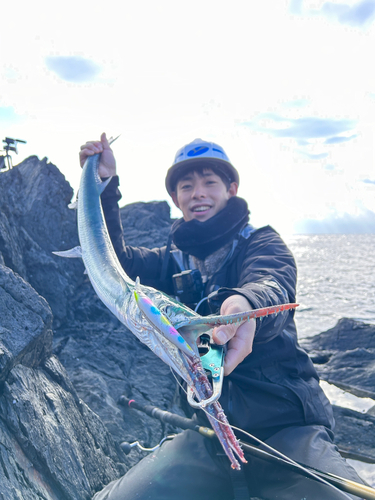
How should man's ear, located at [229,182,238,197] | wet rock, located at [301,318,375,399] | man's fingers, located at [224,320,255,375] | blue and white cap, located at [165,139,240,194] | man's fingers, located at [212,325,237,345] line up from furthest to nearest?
1. wet rock, located at [301,318,375,399]
2. man's ear, located at [229,182,238,197]
3. blue and white cap, located at [165,139,240,194]
4. man's fingers, located at [224,320,255,375]
5. man's fingers, located at [212,325,237,345]

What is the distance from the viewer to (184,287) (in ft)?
10.8

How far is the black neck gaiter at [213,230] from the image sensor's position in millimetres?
3422

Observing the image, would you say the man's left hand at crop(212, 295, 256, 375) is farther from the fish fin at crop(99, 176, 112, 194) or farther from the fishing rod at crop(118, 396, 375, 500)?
the fish fin at crop(99, 176, 112, 194)

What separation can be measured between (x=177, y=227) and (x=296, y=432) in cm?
218

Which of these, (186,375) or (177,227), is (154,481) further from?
(177,227)

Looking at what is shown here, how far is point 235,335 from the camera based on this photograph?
6.30ft

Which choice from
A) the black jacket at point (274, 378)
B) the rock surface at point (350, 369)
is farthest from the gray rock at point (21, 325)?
the rock surface at point (350, 369)

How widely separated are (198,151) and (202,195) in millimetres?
508

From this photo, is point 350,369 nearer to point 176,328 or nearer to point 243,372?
point 243,372

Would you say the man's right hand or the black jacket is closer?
the black jacket

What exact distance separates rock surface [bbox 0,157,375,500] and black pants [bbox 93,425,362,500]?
1.24ft

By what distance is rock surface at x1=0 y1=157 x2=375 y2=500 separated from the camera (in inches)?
93.0

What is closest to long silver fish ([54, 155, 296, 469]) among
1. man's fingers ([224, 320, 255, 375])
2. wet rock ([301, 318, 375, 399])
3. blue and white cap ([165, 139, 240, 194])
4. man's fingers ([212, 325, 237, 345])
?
man's fingers ([212, 325, 237, 345])

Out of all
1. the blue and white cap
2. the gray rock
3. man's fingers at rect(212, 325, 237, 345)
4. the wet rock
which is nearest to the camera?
man's fingers at rect(212, 325, 237, 345)
